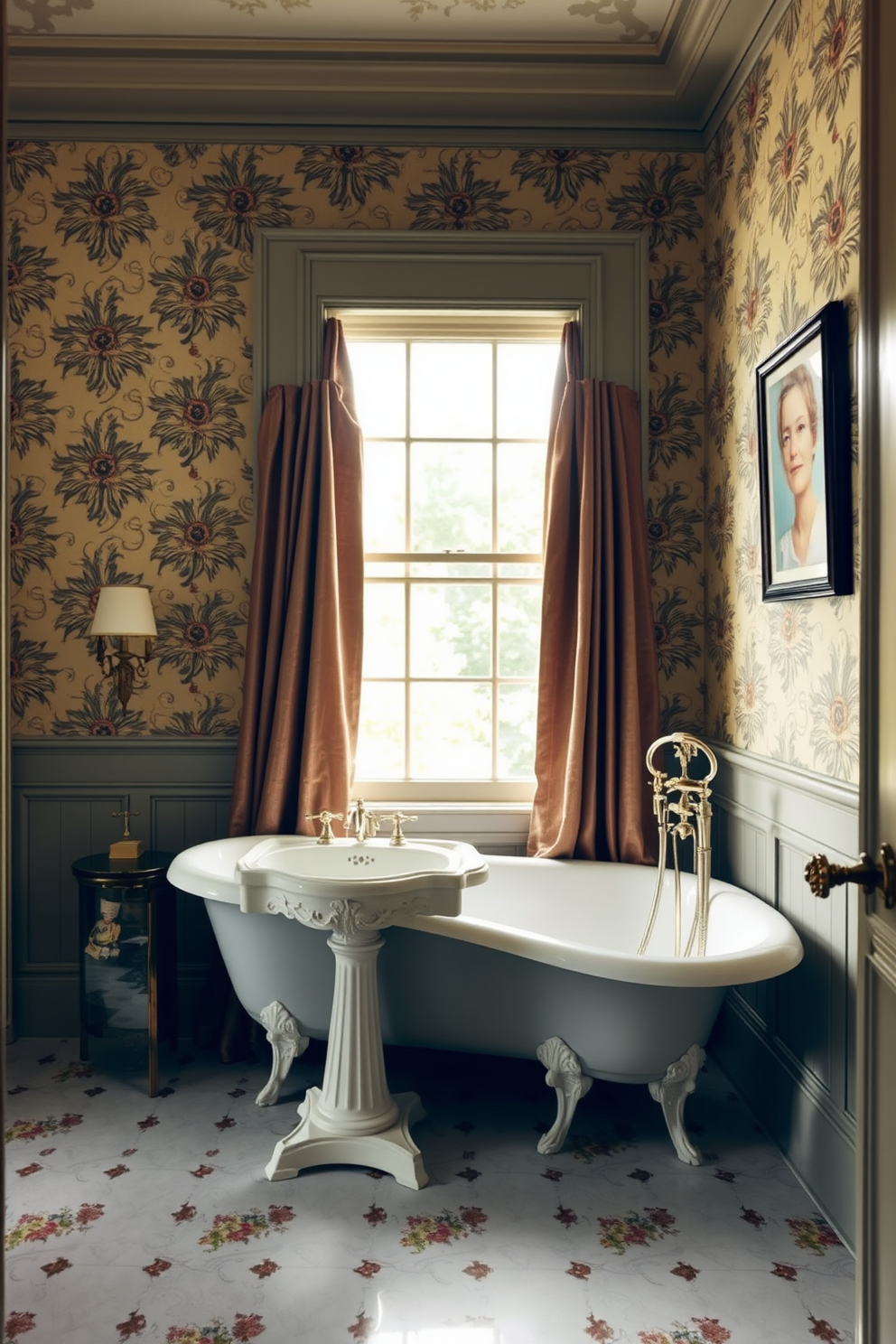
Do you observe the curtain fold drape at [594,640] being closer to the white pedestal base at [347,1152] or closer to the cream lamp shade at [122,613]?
the white pedestal base at [347,1152]

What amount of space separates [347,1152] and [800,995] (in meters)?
1.21

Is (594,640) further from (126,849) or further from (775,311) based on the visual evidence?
(126,849)

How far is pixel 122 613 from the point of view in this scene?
306cm

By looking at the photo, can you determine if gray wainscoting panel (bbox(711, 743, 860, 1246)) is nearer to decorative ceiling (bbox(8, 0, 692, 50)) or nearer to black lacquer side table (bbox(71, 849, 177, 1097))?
black lacquer side table (bbox(71, 849, 177, 1097))

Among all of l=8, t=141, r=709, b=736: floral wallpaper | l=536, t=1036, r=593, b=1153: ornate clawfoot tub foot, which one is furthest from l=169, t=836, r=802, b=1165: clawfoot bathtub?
l=8, t=141, r=709, b=736: floral wallpaper

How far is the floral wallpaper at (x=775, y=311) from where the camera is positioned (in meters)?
2.24

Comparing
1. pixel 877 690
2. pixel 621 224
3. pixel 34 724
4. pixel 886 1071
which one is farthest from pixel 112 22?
pixel 886 1071

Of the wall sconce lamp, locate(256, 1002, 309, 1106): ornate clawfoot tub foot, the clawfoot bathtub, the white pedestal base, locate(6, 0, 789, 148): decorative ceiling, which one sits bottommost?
the white pedestal base

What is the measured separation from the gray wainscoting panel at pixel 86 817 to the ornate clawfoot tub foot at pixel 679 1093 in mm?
1617

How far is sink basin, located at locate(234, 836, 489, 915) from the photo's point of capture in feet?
7.58

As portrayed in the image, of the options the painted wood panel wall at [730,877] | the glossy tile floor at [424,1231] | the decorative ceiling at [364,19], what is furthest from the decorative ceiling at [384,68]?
the glossy tile floor at [424,1231]

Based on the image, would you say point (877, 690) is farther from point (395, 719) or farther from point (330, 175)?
point (330, 175)

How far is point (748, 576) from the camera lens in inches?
115

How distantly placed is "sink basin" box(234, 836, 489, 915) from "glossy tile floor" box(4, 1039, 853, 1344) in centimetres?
68
